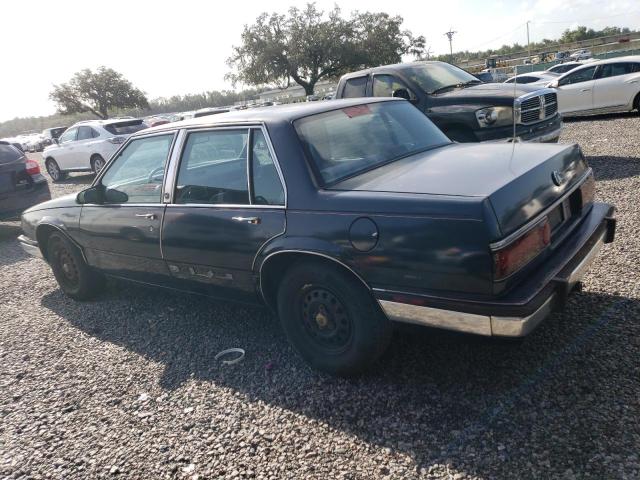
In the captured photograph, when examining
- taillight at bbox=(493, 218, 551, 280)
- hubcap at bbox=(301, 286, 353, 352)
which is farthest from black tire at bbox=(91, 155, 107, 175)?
taillight at bbox=(493, 218, 551, 280)

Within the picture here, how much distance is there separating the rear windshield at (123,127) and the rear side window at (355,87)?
7676 millimetres

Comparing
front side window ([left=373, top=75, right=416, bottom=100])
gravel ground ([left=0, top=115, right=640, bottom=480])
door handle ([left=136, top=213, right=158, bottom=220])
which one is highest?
front side window ([left=373, top=75, right=416, bottom=100])

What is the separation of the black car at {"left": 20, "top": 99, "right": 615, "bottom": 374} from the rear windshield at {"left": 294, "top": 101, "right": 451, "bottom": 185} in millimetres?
11

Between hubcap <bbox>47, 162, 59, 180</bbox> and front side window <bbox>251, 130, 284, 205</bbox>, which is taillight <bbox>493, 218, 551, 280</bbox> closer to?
front side window <bbox>251, 130, 284, 205</bbox>

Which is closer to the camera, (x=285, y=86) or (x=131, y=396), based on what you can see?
(x=131, y=396)

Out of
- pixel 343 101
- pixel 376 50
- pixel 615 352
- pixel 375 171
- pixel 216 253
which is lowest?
pixel 615 352

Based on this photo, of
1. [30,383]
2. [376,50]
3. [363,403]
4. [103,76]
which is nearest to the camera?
[363,403]

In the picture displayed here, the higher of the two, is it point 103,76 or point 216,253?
point 103,76

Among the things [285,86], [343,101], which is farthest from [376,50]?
[343,101]

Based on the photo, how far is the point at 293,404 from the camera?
3.04 meters

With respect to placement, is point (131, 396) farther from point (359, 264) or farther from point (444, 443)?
point (444, 443)

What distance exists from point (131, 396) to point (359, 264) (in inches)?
74.4

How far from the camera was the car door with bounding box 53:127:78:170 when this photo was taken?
14.4 meters

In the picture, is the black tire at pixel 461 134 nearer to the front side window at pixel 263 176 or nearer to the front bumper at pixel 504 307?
the front bumper at pixel 504 307
